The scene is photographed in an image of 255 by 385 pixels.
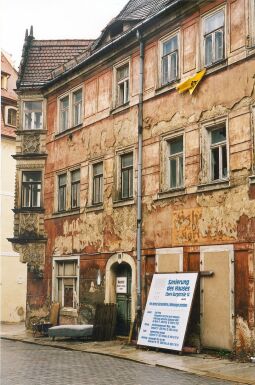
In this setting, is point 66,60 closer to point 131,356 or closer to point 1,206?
point 1,206

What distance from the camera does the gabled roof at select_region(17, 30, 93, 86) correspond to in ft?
80.9

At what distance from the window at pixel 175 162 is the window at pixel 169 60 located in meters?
1.88

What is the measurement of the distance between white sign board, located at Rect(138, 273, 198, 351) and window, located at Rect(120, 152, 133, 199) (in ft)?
11.0

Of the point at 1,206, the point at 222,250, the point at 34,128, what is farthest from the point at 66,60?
the point at 222,250

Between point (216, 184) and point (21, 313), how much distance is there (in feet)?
65.6

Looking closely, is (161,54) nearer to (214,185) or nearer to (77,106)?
(214,185)

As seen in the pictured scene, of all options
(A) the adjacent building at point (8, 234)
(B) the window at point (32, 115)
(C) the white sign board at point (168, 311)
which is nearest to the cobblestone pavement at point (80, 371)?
(C) the white sign board at point (168, 311)

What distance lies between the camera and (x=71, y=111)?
22.4m

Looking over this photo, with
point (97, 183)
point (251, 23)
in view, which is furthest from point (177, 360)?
point (251, 23)

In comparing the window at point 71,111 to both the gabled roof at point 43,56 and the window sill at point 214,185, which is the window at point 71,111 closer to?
the gabled roof at point 43,56

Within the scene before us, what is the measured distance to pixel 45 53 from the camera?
84.2ft

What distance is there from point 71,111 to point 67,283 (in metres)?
6.50

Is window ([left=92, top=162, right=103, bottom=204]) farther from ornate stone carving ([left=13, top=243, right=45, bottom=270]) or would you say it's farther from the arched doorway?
ornate stone carving ([left=13, top=243, right=45, bottom=270])

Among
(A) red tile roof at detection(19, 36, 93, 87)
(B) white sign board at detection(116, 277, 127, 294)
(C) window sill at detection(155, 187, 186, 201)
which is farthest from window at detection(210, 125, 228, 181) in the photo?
(A) red tile roof at detection(19, 36, 93, 87)
